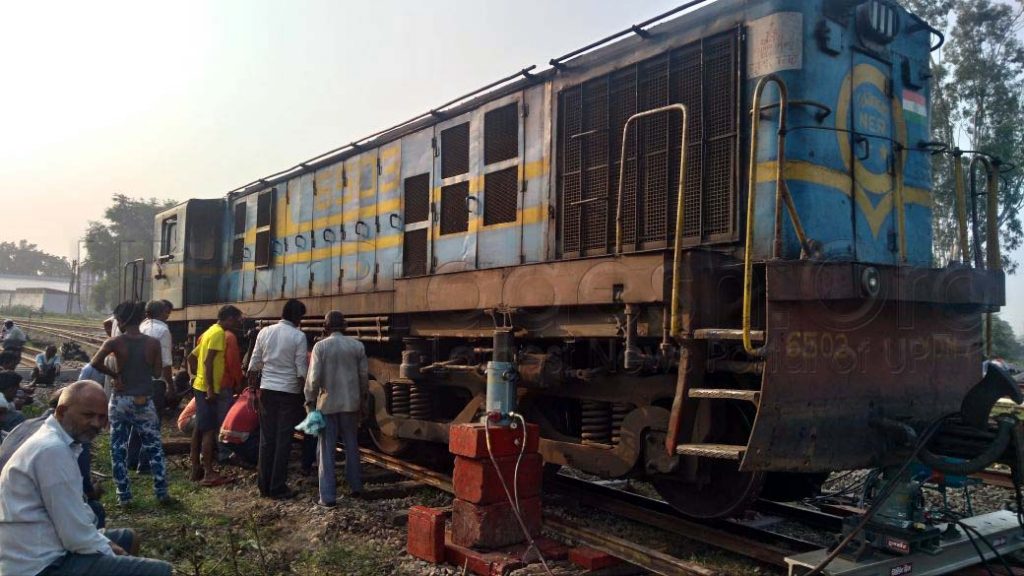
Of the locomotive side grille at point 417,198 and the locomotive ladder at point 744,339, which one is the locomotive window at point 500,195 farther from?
the locomotive ladder at point 744,339

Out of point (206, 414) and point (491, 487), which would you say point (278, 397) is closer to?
point (206, 414)

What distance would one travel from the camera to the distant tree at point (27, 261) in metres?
106

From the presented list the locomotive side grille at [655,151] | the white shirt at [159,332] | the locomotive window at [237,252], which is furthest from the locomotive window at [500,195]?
the locomotive window at [237,252]

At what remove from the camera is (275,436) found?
Result: 6.45m

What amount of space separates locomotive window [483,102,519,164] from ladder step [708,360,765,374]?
2801 millimetres

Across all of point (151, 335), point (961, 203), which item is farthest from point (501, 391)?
point (151, 335)

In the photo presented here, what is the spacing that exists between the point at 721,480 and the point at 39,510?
149 inches

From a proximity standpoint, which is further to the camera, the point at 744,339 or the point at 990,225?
the point at 990,225

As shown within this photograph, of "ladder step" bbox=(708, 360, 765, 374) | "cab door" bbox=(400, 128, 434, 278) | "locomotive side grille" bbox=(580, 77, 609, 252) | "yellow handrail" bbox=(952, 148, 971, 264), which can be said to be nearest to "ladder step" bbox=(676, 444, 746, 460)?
"ladder step" bbox=(708, 360, 765, 374)

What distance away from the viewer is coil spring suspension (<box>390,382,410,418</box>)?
7.15 m

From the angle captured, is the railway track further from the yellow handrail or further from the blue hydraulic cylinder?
the yellow handrail

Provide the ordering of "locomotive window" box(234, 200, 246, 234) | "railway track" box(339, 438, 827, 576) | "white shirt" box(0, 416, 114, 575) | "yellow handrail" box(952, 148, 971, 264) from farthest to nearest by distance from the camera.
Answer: "locomotive window" box(234, 200, 246, 234), "yellow handrail" box(952, 148, 971, 264), "railway track" box(339, 438, 827, 576), "white shirt" box(0, 416, 114, 575)

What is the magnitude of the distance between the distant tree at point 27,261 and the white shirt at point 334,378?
385ft

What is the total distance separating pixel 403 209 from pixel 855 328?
4.79 meters
